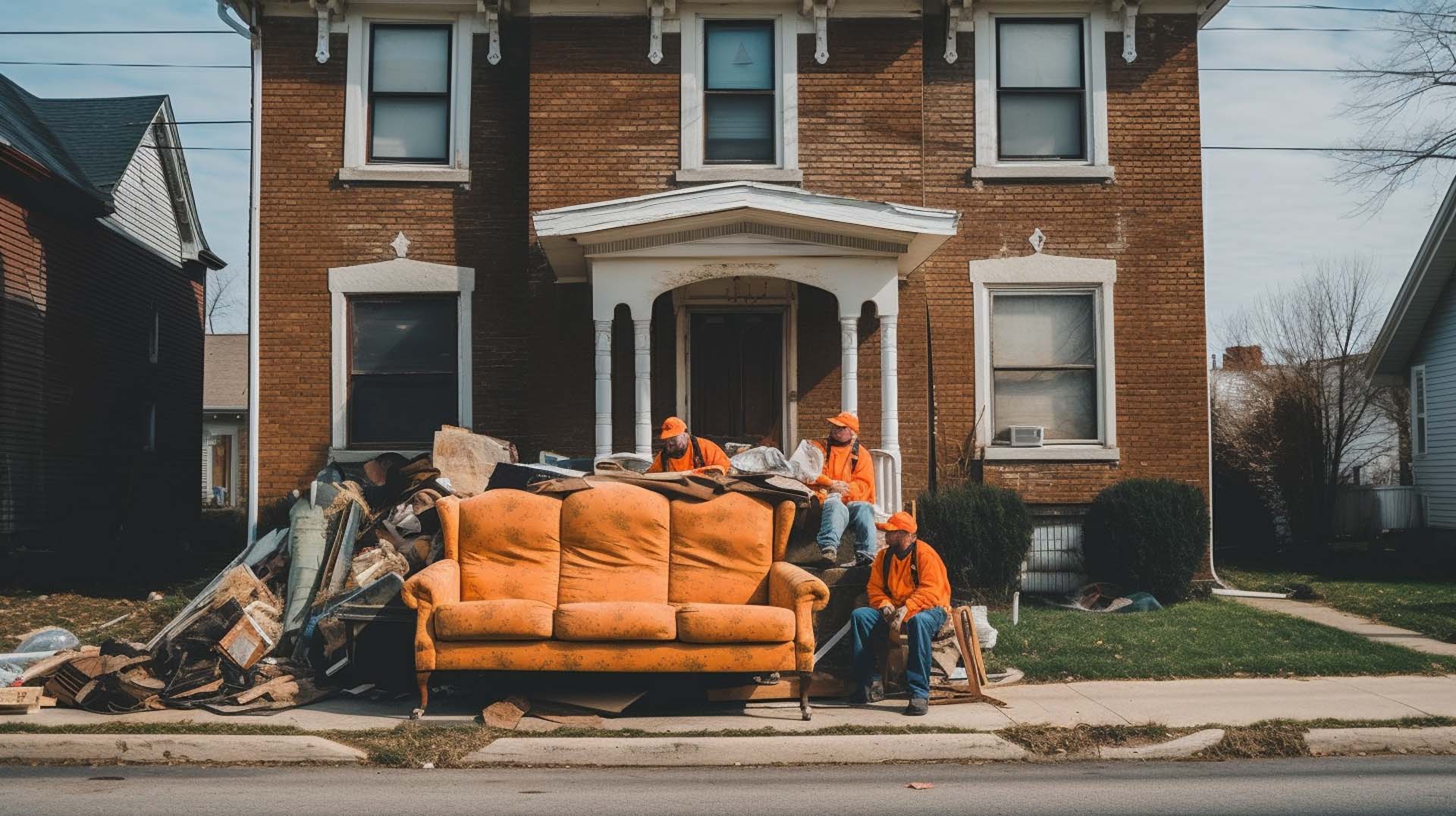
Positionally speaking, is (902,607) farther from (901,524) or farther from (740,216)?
(740,216)

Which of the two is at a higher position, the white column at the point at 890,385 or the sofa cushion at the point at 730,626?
the white column at the point at 890,385

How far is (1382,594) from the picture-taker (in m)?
14.0

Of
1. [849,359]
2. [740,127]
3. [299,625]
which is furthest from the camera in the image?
[740,127]

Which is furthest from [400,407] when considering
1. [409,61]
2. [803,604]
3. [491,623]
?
[803,604]

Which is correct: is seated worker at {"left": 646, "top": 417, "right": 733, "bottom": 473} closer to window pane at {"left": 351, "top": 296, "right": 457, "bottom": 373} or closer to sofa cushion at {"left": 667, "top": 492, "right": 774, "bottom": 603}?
sofa cushion at {"left": 667, "top": 492, "right": 774, "bottom": 603}

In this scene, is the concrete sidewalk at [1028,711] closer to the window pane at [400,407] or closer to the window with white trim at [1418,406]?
the window pane at [400,407]

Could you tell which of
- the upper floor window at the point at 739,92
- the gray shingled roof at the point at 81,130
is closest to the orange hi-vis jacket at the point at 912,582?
the upper floor window at the point at 739,92

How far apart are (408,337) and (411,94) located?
2.82m

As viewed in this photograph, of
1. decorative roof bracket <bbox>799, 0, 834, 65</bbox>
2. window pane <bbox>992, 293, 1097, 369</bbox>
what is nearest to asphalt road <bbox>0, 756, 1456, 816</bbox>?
window pane <bbox>992, 293, 1097, 369</bbox>

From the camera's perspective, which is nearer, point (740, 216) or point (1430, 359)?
point (740, 216)

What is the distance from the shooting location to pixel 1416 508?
21.6 metres

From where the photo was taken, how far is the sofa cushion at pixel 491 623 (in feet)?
26.0

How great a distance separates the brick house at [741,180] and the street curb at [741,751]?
6.12 m

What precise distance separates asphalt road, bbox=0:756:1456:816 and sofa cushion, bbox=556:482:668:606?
2013 mm
